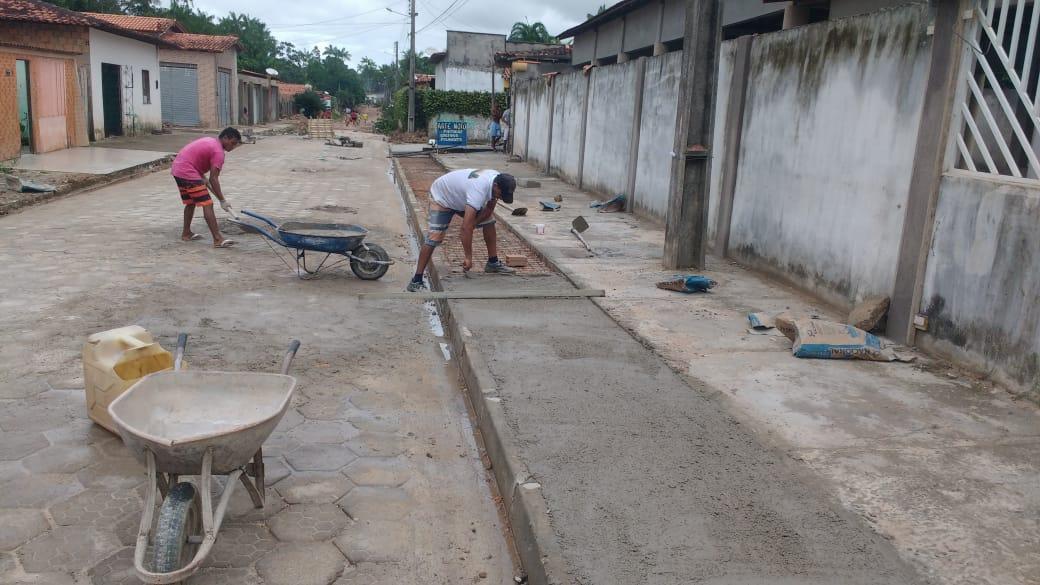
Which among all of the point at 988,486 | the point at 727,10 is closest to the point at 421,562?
the point at 988,486

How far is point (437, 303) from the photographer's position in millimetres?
8039

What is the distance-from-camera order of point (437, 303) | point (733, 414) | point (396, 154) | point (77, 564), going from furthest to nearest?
point (396, 154) < point (437, 303) < point (733, 414) < point (77, 564)

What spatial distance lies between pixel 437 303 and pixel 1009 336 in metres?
4.85

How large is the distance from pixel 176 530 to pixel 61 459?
163 centimetres

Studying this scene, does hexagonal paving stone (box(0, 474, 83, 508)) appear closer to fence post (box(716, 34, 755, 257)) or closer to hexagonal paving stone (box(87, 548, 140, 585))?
hexagonal paving stone (box(87, 548, 140, 585))

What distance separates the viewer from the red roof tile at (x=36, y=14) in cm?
1936

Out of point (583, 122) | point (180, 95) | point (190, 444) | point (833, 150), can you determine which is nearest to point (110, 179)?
point (583, 122)

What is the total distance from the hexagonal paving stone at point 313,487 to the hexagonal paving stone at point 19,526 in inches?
40.2

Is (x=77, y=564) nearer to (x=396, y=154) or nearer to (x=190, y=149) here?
(x=190, y=149)

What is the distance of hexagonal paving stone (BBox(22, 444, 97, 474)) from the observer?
13.4ft

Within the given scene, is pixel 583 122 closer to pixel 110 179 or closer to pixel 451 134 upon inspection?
pixel 110 179

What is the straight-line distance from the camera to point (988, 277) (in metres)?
5.37

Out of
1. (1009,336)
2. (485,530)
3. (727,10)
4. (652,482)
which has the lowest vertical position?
(485,530)

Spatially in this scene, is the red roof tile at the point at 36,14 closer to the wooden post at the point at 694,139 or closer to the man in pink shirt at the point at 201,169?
the man in pink shirt at the point at 201,169
